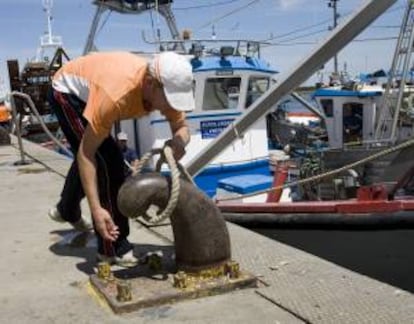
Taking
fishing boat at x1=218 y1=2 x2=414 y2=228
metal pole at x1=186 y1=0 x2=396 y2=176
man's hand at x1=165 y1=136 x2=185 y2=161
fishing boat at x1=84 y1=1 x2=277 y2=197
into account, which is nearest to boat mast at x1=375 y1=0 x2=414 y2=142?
fishing boat at x1=218 y1=2 x2=414 y2=228

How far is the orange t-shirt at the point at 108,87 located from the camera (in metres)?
3.61

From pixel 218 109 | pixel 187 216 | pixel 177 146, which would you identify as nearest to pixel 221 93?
pixel 218 109

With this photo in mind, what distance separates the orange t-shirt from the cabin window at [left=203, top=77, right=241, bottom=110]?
6.84 m

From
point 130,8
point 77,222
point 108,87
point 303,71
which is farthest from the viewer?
point 130,8

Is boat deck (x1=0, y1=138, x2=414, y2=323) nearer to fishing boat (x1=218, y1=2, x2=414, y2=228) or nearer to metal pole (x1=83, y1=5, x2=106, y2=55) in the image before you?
fishing boat (x1=218, y1=2, x2=414, y2=228)

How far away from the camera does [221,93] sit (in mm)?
11117

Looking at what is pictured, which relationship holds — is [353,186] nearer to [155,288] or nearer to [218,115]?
[218,115]

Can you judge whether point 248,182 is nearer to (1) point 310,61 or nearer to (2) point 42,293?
(1) point 310,61

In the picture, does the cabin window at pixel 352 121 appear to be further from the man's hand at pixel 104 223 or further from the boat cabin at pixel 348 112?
the man's hand at pixel 104 223

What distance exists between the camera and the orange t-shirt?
3.61 meters

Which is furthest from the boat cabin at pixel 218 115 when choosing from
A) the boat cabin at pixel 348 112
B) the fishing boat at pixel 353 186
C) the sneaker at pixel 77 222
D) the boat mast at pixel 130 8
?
the boat mast at pixel 130 8

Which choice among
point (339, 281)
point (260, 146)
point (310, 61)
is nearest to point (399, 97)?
point (260, 146)

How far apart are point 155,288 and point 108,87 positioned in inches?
42.9

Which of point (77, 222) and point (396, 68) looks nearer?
point (77, 222)
